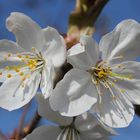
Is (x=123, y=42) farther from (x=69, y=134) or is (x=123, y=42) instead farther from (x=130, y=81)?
(x=69, y=134)

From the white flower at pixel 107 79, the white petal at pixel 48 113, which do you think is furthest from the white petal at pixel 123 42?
the white petal at pixel 48 113

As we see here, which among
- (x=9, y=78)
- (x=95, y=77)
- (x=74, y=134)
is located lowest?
(x=74, y=134)

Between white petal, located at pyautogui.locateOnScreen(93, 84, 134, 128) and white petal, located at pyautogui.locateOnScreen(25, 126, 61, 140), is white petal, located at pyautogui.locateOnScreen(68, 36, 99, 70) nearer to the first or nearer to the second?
white petal, located at pyautogui.locateOnScreen(93, 84, 134, 128)

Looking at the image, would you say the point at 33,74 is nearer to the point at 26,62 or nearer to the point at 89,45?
the point at 26,62

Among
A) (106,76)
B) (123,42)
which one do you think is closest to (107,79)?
(106,76)

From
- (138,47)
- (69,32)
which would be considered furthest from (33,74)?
(138,47)

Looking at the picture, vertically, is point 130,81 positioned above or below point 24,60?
below

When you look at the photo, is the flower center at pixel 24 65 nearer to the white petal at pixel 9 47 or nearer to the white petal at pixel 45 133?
the white petal at pixel 9 47
